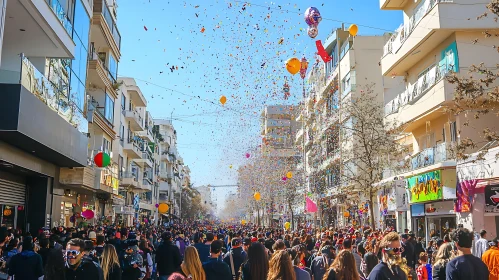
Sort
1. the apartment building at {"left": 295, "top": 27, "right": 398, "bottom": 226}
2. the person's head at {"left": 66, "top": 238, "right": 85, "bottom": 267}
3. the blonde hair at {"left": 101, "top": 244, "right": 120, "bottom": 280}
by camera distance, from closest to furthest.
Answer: the person's head at {"left": 66, "top": 238, "right": 85, "bottom": 267}
the blonde hair at {"left": 101, "top": 244, "right": 120, "bottom": 280}
the apartment building at {"left": 295, "top": 27, "right": 398, "bottom": 226}

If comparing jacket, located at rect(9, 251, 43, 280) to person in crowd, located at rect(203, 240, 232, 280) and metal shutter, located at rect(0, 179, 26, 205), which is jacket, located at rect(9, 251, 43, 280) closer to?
person in crowd, located at rect(203, 240, 232, 280)

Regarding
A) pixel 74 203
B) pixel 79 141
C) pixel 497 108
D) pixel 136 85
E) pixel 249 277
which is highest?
pixel 136 85

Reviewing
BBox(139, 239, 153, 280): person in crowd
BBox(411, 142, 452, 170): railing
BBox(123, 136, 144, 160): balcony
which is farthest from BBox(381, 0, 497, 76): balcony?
BBox(123, 136, 144, 160): balcony

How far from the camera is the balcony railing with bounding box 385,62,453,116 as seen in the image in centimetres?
2216

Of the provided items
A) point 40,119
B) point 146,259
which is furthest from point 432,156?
point 40,119

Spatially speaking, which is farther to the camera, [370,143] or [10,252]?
[370,143]

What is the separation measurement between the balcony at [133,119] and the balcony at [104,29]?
13.7 m

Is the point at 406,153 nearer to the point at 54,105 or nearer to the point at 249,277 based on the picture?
the point at 54,105

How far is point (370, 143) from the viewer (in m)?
27.2

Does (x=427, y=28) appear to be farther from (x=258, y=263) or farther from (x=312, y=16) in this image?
(x=258, y=263)

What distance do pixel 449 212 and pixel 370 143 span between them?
19.6 ft

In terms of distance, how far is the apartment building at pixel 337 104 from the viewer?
122 ft

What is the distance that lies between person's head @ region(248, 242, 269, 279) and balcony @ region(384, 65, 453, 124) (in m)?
16.4

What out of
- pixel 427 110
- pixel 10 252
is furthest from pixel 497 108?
pixel 10 252
